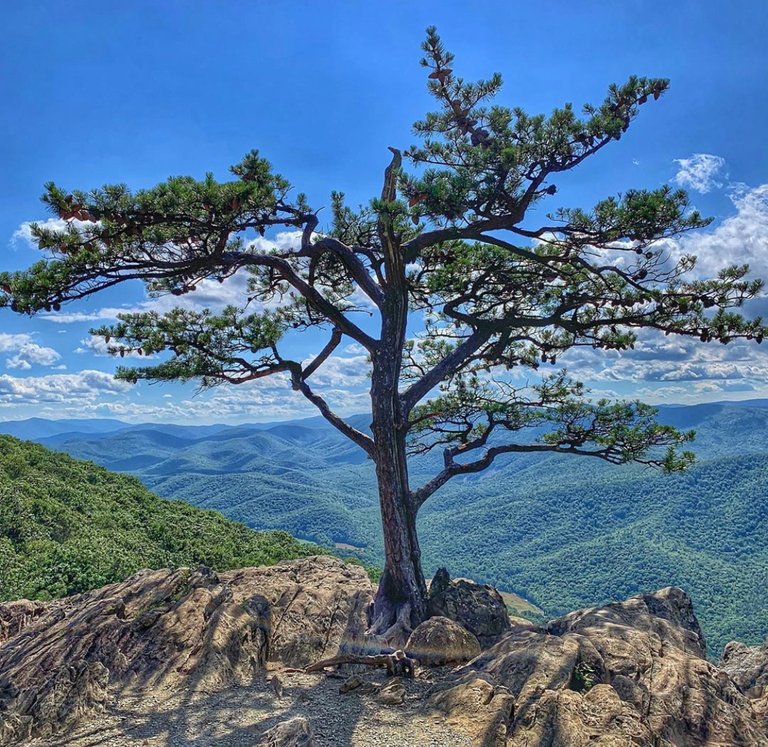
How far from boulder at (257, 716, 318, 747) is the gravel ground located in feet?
1.21

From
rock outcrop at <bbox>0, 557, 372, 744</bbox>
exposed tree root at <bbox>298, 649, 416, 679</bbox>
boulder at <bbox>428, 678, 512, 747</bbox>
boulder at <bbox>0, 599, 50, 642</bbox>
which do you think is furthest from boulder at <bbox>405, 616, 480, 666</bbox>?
boulder at <bbox>0, 599, 50, 642</bbox>

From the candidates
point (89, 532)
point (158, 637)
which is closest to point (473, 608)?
point (158, 637)

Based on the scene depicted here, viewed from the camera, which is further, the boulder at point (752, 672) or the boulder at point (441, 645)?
the boulder at point (441, 645)

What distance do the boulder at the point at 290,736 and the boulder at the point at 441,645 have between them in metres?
2.43

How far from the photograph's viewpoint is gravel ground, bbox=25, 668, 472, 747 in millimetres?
4578

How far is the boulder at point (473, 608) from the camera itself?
312 inches

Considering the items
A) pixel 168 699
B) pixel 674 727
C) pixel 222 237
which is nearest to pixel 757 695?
pixel 674 727

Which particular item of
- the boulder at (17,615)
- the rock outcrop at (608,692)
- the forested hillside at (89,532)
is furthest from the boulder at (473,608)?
the forested hillside at (89,532)

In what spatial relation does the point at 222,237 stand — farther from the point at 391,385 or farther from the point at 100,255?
the point at 391,385

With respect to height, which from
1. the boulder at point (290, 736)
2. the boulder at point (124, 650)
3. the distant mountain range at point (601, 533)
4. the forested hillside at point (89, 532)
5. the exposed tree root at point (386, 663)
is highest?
the boulder at point (290, 736)

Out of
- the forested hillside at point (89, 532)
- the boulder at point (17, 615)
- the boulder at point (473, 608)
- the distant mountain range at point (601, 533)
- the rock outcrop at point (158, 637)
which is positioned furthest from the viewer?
the distant mountain range at point (601, 533)

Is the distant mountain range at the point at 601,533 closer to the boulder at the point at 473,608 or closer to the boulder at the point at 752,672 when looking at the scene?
the boulder at the point at 752,672

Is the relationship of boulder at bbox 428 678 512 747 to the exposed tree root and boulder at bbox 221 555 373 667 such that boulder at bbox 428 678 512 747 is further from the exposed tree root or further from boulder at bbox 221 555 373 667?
boulder at bbox 221 555 373 667

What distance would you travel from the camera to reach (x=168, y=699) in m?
5.47
